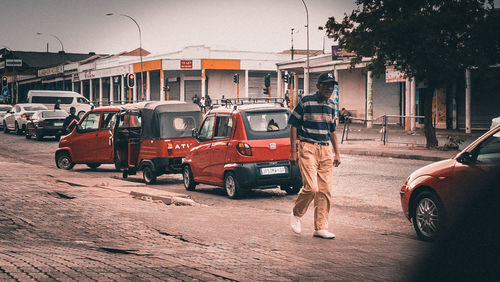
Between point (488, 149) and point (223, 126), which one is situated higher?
point (223, 126)

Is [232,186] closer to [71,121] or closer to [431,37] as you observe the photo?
[431,37]

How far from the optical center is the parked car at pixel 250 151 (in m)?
11.7

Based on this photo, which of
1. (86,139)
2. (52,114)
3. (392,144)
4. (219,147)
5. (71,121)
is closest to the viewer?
(219,147)

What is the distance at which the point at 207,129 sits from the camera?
13000 millimetres

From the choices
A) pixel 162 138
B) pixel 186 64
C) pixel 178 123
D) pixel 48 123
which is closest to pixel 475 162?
pixel 162 138

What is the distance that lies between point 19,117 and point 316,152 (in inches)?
1306

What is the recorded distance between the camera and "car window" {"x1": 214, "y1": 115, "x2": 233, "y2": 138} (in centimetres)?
1220

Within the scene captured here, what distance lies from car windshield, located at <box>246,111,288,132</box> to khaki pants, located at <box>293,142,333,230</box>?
417 cm

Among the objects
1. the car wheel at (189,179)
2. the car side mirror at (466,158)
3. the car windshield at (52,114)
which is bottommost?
the car wheel at (189,179)

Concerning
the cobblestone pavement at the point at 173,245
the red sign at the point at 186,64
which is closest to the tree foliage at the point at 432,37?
the cobblestone pavement at the point at 173,245

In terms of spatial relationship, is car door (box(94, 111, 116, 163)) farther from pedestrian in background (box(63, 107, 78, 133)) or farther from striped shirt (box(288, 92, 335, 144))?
striped shirt (box(288, 92, 335, 144))

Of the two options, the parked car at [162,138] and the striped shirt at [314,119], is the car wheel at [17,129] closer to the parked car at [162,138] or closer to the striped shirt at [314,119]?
the parked car at [162,138]

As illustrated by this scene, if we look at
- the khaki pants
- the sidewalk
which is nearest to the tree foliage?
the sidewalk

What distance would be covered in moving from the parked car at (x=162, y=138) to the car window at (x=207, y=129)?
1442 mm
